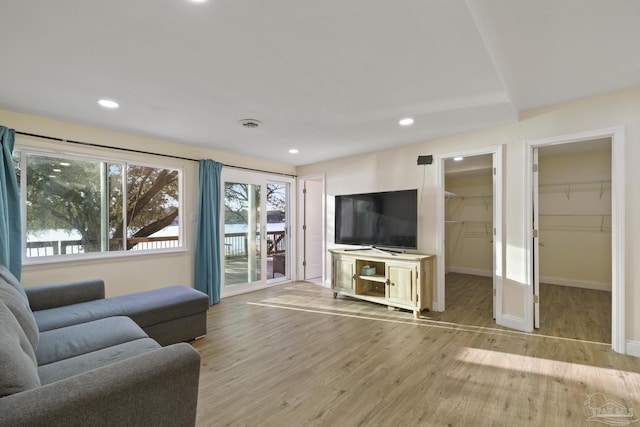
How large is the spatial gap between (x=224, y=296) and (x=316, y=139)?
110 inches

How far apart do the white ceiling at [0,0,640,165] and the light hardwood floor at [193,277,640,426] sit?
2.29 metres

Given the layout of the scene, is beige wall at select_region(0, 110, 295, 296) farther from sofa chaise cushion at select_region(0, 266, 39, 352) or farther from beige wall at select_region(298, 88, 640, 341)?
beige wall at select_region(298, 88, 640, 341)

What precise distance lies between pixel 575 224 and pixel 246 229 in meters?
5.82

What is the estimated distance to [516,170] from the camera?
3.18 m

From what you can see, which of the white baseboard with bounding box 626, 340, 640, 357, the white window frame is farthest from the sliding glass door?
the white baseboard with bounding box 626, 340, 640, 357

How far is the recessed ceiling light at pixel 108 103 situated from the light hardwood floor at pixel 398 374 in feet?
7.96

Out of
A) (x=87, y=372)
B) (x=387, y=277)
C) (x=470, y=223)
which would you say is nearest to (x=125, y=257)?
(x=87, y=372)

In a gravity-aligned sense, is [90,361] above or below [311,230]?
below

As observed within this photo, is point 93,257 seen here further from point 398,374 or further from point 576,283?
point 576,283

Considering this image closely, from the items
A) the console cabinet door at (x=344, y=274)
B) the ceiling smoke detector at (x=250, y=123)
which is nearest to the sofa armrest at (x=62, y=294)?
the ceiling smoke detector at (x=250, y=123)

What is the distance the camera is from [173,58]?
192 centimetres

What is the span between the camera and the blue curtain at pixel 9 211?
8.67 feet

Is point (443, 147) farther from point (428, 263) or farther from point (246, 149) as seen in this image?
point (246, 149)

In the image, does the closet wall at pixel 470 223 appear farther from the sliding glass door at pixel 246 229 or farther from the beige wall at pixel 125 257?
the beige wall at pixel 125 257
